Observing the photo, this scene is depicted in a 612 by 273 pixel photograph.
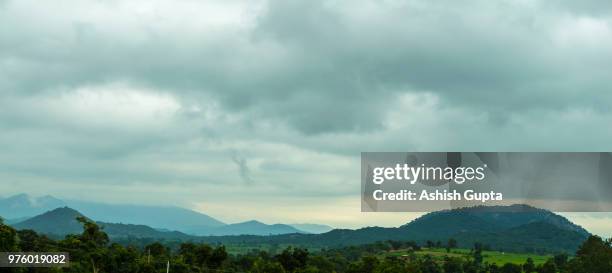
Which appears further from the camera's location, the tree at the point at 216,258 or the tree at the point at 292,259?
the tree at the point at 292,259

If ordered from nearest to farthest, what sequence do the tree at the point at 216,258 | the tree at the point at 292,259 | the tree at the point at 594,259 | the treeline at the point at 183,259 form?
1. the treeline at the point at 183,259
2. the tree at the point at 216,258
3. the tree at the point at 594,259
4. the tree at the point at 292,259

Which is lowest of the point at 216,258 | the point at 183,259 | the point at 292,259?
the point at 183,259

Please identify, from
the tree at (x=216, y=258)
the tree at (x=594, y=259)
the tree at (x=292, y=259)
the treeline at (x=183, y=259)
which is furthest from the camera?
the tree at (x=292, y=259)

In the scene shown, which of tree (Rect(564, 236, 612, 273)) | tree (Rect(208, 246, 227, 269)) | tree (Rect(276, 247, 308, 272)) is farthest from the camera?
tree (Rect(276, 247, 308, 272))

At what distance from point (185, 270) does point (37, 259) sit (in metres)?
22.5

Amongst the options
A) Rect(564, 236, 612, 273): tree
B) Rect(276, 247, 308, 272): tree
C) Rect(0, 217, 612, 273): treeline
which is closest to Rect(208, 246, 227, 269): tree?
Rect(0, 217, 612, 273): treeline

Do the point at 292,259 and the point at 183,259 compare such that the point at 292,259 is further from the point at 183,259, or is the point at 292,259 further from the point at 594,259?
the point at 594,259

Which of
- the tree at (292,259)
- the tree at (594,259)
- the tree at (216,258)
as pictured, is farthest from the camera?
the tree at (292,259)

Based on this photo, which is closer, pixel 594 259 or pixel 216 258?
pixel 216 258

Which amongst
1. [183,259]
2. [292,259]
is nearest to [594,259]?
[292,259]

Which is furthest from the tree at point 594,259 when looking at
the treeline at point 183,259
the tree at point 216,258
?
the tree at point 216,258

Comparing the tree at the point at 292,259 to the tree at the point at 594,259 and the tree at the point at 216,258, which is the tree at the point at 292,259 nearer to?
the tree at the point at 216,258

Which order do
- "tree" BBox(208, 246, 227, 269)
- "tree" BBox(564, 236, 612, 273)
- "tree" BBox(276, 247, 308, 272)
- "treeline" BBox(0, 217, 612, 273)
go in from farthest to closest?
"tree" BBox(276, 247, 308, 272)
"tree" BBox(564, 236, 612, 273)
"tree" BBox(208, 246, 227, 269)
"treeline" BBox(0, 217, 612, 273)

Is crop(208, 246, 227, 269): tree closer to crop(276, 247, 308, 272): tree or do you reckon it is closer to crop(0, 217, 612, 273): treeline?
crop(0, 217, 612, 273): treeline
